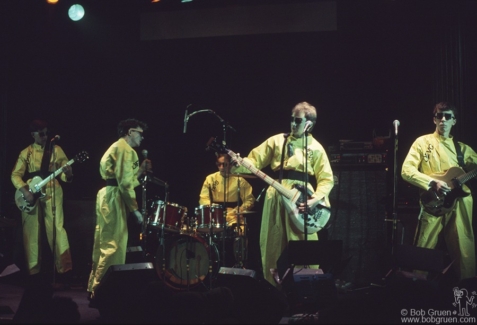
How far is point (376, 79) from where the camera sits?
8.67 m

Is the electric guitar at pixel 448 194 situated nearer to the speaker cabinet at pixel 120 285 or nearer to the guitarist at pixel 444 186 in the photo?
the guitarist at pixel 444 186

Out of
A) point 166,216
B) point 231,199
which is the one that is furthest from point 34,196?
point 231,199

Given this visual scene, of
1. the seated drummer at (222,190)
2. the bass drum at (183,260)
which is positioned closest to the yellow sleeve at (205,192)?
the seated drummer at (222,190)

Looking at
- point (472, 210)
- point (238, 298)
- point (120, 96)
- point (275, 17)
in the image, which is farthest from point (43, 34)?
point (472, 210)

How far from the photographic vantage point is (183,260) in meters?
7.54

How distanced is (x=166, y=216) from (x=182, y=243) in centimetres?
46

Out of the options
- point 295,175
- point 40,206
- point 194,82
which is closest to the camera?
point 295,175

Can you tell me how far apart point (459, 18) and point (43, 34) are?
601 centimetres

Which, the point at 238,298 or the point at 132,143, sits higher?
the point at 132,143

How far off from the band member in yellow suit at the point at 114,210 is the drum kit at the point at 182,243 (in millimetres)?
573

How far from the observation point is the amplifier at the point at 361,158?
299 inches

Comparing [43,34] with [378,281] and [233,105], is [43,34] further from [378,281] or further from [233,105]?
[378,281]

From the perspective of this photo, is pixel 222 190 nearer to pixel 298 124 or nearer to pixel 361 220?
pixel 361 220

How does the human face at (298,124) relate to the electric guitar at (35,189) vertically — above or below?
above
